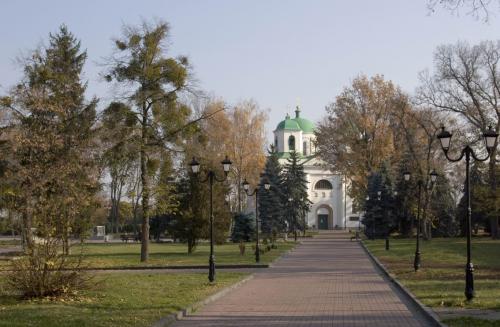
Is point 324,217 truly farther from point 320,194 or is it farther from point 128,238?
point 128,238

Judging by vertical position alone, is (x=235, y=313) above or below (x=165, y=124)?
below

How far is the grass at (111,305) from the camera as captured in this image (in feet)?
38.1

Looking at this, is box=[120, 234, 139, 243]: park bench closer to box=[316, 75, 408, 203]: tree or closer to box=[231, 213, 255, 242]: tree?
box=[231, 213, 255, 242]: tree

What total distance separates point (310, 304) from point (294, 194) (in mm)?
57847

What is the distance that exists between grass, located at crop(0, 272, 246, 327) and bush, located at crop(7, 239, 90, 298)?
1.18 feet

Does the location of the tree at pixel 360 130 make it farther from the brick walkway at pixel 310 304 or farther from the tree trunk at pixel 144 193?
the brick walkway at pixel 310 304

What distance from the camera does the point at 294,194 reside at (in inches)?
2884

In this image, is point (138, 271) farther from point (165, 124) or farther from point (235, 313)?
point (235, 313)

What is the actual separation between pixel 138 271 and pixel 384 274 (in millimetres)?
9446

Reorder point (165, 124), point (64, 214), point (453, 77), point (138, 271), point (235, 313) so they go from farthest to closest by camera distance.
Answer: point (453, 77)
point (165, 124)
point (138, 271)
point (64, 214)
point (235, 313)

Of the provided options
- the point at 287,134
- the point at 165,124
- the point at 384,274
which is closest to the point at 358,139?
the point at 165,124

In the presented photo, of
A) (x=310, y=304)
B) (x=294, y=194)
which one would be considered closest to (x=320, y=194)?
(x=294, y=194)

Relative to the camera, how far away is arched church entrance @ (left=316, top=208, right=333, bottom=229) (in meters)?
101

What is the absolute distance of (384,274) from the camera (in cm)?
2484
